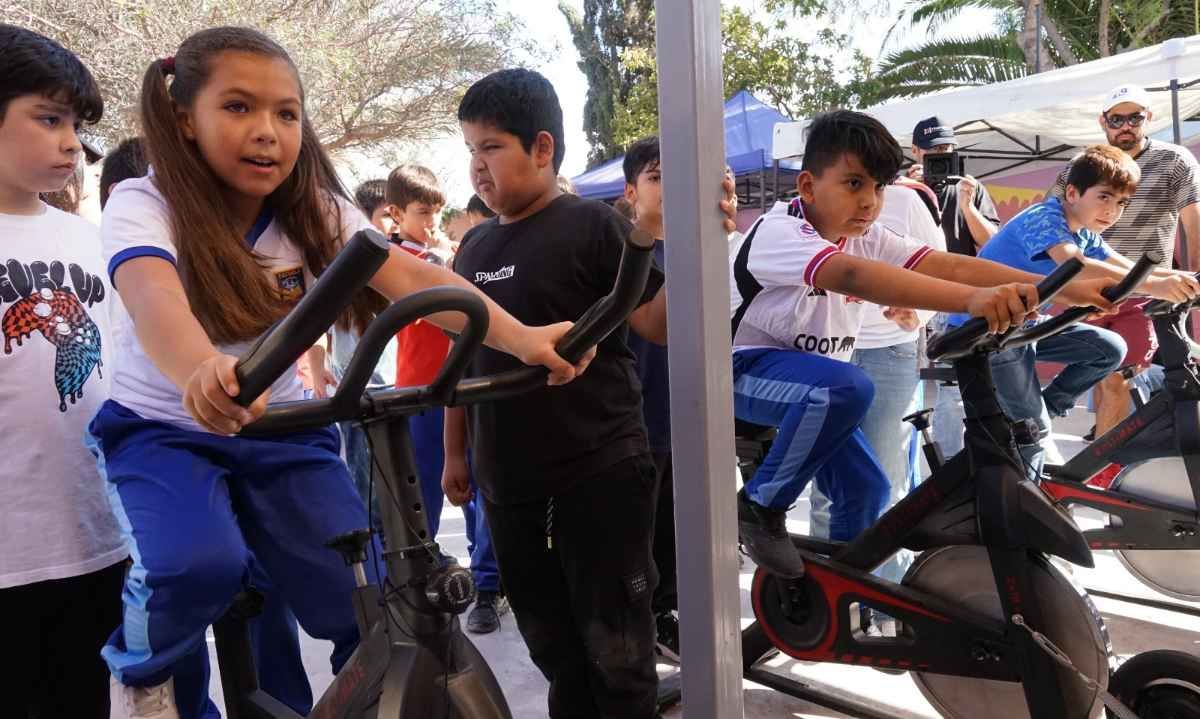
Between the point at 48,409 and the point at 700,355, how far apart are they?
4.83 ft

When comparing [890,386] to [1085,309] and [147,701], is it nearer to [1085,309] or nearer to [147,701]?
[1085,309]

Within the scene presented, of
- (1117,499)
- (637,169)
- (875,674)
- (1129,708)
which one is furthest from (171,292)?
(1117,499)

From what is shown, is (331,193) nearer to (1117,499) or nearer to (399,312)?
(399,312)

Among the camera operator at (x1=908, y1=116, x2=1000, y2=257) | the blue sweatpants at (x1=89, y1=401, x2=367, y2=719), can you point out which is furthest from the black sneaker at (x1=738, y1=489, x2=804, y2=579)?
the camera operator at (x1=908, y1=116, x2=1000, y2=257)

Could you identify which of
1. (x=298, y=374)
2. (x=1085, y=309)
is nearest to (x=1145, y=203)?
(x=1085, y=309)

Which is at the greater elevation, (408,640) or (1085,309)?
(1085,309)

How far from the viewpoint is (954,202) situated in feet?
15.9

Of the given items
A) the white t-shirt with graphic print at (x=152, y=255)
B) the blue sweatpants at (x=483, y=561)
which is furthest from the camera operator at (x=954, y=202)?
the white t-shirt with graphic print at (x=152, y=255)

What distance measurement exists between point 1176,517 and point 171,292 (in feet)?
10.5

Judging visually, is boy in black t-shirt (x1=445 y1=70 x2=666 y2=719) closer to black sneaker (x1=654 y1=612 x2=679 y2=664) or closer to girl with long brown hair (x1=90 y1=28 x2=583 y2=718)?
girl with long brown hair (x1=90 y1=28 x2=583 y2=718)

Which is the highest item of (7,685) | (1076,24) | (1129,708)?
(1076,24)

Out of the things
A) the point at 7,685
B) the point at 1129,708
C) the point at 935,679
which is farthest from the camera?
the point at 935,679

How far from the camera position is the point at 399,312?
3.34 ft

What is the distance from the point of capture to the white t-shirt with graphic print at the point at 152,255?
146 cm
